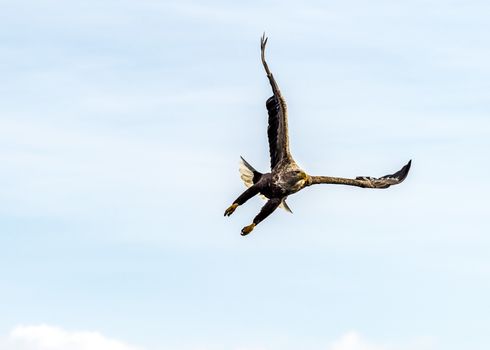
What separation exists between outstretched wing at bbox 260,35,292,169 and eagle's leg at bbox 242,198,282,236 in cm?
89

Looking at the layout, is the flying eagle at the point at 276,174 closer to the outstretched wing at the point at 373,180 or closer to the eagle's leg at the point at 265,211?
the eagle's leg at the point at 265,211

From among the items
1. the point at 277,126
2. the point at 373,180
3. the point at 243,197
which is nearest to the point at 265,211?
the point at 243,197

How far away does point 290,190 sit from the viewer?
3128 cm

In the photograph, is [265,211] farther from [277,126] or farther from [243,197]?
[277,126]

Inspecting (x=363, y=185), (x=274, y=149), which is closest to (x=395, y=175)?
(x=363, y=185)

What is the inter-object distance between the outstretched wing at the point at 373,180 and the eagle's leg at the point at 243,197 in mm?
2140

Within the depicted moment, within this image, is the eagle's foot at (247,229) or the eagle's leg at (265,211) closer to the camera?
the eagle's foot at (247,229)

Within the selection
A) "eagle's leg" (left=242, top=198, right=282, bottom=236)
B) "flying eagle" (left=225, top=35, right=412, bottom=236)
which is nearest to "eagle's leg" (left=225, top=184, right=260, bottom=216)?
"flying eagle" (left=225, top=35, right=412, bottom=236)

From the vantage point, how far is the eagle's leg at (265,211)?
1208 inches

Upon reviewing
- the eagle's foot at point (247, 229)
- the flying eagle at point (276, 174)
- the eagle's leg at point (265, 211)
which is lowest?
the eagle's foot at point (247, 229)

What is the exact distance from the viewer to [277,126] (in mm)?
31578

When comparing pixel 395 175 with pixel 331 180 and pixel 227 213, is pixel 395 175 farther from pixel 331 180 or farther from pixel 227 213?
pixel 227 213

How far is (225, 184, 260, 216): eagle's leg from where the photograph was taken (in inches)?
1195

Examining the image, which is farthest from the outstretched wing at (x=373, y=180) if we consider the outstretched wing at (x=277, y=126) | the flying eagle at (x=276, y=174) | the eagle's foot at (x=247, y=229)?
the eagle's foot at (x=247, y=229)
